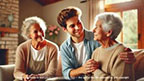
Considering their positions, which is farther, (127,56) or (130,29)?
(130,29)

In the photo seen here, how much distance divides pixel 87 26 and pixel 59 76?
6.67 feet

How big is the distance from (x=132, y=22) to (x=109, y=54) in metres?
2.13

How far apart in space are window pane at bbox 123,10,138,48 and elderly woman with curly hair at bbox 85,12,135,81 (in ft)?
6.36

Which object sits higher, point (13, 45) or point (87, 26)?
point (87, 26)

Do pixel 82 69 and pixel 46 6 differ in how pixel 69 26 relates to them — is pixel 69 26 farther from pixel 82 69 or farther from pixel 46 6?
pixel 46 6

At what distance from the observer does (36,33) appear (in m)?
1.26

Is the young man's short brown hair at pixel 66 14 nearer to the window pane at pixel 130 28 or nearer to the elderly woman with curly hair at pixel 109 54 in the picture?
the elderly woman with curly hair at pixel 109 54

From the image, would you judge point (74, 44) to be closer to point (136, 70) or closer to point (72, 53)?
point (72, 53)

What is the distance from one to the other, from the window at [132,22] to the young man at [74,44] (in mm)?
1737

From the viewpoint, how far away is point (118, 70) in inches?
31.2

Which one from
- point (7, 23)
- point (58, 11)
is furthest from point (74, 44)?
point (58, 11)

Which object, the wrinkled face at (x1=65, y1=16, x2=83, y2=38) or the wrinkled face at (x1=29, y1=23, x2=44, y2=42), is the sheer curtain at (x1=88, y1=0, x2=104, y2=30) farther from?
the wrinkled face at (x1=65, y1=16, x2=83, y2=38)

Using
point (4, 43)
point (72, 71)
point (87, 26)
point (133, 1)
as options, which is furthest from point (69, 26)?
point (4, 43)

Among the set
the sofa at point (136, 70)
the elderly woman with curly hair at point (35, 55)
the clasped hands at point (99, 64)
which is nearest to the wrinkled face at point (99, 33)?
the clasped hands at point (99, 64)
